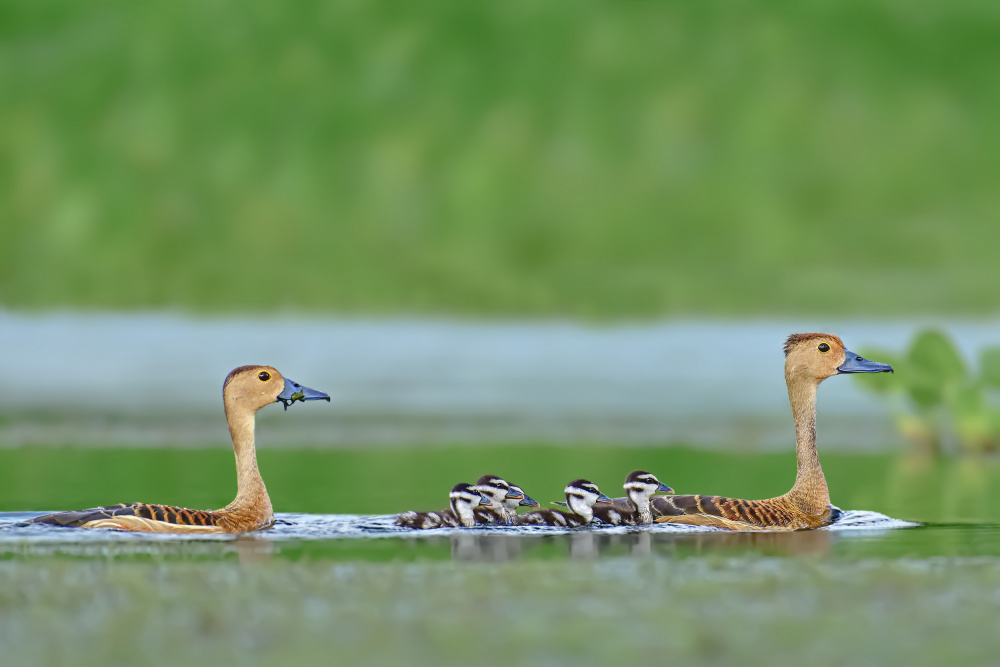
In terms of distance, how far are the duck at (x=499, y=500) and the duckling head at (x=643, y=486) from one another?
1.04 m

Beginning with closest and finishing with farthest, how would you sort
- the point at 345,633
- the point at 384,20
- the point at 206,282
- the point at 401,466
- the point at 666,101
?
the point at 345,633 → the point at 401,466 → the point at 206,282 → the point at 666,101 → the point at 384,20

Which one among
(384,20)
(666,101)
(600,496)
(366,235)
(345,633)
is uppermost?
(384,20)

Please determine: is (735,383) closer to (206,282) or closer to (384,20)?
(206,282)

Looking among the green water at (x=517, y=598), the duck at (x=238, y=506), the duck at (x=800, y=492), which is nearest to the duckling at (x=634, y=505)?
the duck at (x=800, y=492)

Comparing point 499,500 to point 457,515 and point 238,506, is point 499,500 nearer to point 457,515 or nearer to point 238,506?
point 457,515

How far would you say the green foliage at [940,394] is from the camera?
35562mm

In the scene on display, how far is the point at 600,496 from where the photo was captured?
20109 millimetres

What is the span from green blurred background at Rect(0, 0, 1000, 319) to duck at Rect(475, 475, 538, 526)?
129m

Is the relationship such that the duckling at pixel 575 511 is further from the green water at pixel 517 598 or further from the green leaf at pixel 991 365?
the green leaf at pixel 991 365

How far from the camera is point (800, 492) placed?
2048 cm

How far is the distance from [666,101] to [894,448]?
141 m

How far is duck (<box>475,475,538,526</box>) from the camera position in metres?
19.4

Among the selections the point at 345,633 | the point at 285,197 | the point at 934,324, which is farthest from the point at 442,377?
the point at 345,633

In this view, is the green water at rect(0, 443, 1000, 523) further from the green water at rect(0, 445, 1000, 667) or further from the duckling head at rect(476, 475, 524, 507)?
the duckling head at rect(476, 475, 524, 507)
